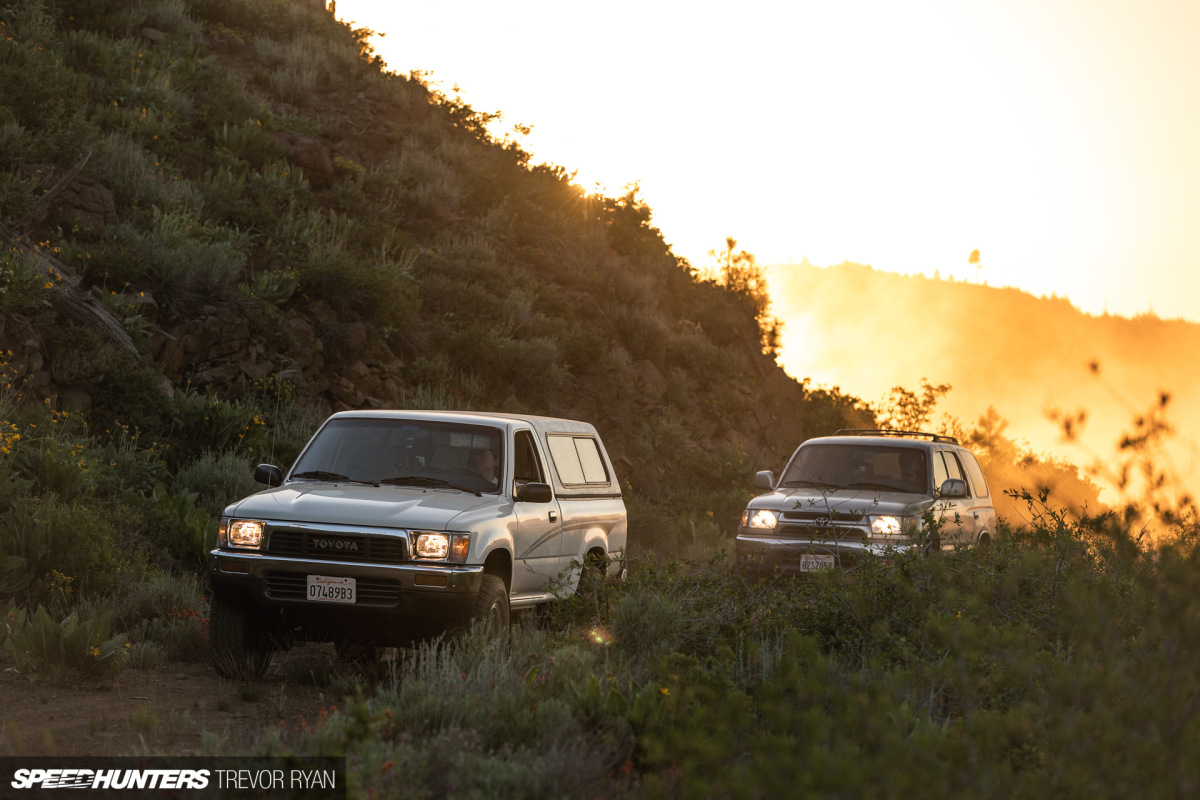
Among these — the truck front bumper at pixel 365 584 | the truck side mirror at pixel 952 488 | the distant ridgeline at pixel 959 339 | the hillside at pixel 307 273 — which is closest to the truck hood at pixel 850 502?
the truck side mirror at pixel 952 488

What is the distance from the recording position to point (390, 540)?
7.32 meters

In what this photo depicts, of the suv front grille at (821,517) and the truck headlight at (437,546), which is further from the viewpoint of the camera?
the suv front grille at (821,517)

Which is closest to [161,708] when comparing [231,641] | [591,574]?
[231,641]

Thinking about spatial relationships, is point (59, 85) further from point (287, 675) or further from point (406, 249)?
point (287, 675)

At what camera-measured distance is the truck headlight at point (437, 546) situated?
7.33 metres

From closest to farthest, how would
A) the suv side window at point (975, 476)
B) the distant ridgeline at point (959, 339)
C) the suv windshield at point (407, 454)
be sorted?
1. the suv windshield at point (407, 454)
2. the suv side window at point (975, 476)
3. the distant ridgeline at point (959, 339)

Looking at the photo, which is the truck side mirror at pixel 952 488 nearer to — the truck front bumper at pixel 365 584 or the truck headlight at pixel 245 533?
the truck front bumper at pixel 365 584

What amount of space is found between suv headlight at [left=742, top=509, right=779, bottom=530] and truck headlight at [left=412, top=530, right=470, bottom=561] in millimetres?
4919

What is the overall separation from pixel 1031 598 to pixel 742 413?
17236mm

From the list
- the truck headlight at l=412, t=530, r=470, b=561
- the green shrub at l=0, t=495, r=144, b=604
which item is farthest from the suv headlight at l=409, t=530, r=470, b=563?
the green shrub at l=0, t=495, r=144, b=604

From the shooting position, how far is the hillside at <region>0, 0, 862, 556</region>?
43.8 feet

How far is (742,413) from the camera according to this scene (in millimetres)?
25375

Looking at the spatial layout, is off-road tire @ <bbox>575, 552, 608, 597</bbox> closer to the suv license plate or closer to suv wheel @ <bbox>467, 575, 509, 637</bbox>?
suv wheel @ <bbox>467, 575, 509, 637</bbox>

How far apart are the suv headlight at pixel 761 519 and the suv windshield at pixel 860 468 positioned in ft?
2.79
